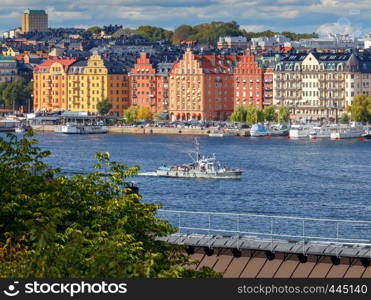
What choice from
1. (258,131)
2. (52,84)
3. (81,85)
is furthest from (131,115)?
(52,84)

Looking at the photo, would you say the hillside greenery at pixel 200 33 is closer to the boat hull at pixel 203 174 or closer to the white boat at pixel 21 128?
the white boat at pixel 21 128

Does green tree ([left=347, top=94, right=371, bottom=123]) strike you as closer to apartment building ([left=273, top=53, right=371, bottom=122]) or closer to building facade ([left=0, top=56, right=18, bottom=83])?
apartment building ([left=273, top=53, right=371, bottom=122])

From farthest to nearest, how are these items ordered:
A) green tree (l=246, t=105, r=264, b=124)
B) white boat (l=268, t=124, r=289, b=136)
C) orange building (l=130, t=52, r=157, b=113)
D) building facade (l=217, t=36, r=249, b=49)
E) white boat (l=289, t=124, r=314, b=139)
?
building facade (l=217, t=36, r=249, b=49) → orange building (l=130, t=52, r=157, b=113) → green tree (l=246, t=105, r=264, b=124) → white boat (l=268, t=124, r=289, b=136) → white boat (l=289, t=124, r=314, b=139)

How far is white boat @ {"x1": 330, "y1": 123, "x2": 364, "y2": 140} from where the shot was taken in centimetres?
6369

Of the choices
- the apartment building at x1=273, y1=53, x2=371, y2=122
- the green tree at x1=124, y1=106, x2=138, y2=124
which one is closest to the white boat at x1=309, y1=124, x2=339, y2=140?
the apartment building at x1=273, y1=53, x2=371, y2=122

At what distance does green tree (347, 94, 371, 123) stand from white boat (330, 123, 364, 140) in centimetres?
344

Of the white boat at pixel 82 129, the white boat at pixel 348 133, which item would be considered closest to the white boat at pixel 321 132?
the white boat at pixel 348 133

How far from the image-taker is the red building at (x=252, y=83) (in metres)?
76.1

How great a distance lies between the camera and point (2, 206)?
34.5 feet

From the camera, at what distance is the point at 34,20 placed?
483ft

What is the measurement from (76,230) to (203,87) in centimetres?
6803

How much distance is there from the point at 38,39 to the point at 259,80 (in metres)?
53.8

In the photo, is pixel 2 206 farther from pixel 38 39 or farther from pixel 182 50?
pixel 38 39

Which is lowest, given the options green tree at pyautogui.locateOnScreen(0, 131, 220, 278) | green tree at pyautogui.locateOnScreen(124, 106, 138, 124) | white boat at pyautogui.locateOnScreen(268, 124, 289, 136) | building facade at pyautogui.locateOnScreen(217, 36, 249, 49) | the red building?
white boat at pyautogui.locateOnScreen(268, 124, 289, 136)
